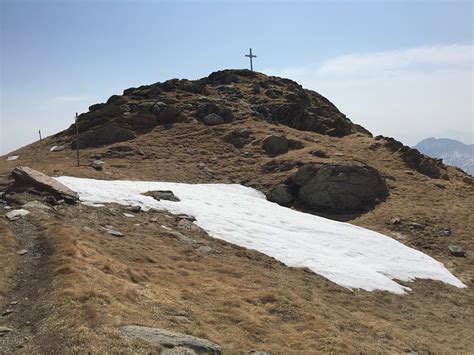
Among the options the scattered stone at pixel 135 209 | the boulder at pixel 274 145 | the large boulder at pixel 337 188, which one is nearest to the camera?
the scattered stone at pixel 135 209

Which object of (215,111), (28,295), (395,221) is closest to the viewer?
(28,295)

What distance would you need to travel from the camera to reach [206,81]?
80438mm

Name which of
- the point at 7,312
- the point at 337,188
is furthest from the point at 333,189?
the point at 7,312

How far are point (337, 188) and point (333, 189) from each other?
0.36 metres

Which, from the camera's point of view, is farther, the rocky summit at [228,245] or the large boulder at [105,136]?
the large boulder at [105,136]

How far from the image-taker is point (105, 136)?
5234cm

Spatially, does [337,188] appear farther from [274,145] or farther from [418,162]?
[418,162]

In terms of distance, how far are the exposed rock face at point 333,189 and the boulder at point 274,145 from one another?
30.3 ft

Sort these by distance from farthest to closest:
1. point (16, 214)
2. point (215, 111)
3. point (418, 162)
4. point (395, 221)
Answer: point (215, 111) < point (418, 162) < point (395, 221) < point (16, 214)

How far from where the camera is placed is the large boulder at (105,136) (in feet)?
170

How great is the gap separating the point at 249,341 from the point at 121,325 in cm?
380

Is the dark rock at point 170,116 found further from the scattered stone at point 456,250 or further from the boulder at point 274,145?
the scattered stone at point 456,250

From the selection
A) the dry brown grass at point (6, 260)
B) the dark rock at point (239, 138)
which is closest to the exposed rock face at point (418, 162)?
the dark rock at point (239, 138)

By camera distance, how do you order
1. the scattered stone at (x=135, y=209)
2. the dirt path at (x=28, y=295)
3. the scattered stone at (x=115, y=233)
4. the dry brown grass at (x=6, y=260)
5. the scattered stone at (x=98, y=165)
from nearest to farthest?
the dirt path at (x=28, y=295) < the dry brown grass at (x=6, y=260) < the scattered stone at (x=115, y=233) < the scattered stone at (x=135, y=209) < the scattered stone at (x=98, y=165)
